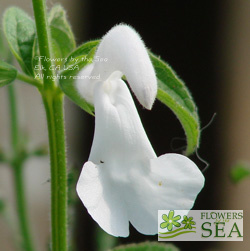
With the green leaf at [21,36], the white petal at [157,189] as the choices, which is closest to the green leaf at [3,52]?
the green leaf at [21,36]

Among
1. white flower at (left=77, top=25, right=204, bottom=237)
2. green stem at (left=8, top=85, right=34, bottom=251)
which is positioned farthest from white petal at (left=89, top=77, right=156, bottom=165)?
green stem at (left=8, top=85, right=34, bottom=251)

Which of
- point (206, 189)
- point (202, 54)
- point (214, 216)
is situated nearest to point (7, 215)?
point (214, 216)

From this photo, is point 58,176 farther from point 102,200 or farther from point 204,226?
point 204,226

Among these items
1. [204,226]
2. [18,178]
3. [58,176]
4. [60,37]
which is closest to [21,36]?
[60,37]

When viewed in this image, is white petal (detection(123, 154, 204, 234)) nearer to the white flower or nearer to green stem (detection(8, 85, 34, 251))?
the white flower

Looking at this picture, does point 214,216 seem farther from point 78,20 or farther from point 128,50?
point 78,20

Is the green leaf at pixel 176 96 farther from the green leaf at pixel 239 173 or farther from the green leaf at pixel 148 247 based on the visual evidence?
the green leaf at pixel 239 173

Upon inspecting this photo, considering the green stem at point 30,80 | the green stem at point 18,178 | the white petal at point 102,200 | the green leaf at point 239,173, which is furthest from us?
the green stem at point 18,178
